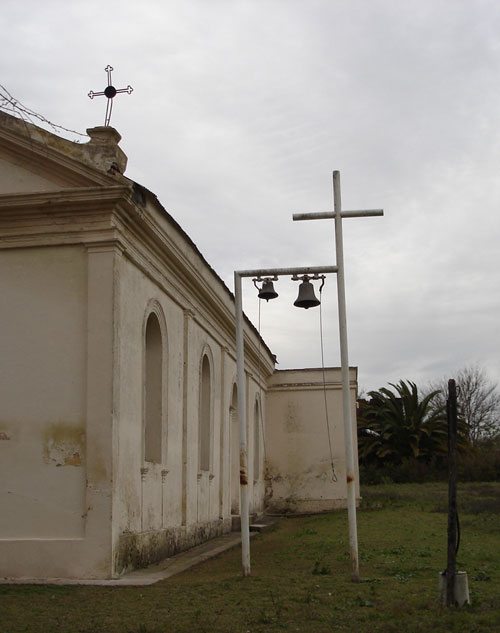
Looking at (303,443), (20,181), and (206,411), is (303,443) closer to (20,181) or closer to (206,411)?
(206,411)

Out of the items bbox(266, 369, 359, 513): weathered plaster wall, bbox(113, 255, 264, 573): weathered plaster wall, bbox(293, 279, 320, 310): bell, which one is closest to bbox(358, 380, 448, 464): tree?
bbox(266, 369, 359, 513): weathered plaster wall

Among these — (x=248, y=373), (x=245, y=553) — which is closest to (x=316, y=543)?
(x=245, y=553)

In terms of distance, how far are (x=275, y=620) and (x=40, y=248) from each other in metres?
6.37

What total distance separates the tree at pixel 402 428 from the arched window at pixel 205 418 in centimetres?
1851

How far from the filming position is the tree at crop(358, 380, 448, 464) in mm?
34844

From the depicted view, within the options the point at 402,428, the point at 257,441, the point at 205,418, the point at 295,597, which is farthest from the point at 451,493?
the point at 402,428

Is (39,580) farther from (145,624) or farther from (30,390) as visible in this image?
(145,624)

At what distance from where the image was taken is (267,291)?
10.6 m

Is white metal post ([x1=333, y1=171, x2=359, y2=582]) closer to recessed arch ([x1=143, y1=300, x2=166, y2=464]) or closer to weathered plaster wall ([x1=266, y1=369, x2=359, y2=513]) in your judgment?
recessed arch ([x1=143, y1=300, x2=166, y2=464])

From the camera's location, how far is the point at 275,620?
713 cm

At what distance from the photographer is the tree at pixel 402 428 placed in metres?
34.8

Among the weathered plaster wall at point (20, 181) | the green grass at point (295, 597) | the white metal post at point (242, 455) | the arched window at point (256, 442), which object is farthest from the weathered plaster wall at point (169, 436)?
the arched window at point (256, 442)

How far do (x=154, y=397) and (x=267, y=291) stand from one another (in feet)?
12.4

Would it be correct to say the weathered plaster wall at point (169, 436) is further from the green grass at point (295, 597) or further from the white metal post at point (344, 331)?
the white metal post at point (344, 331)
